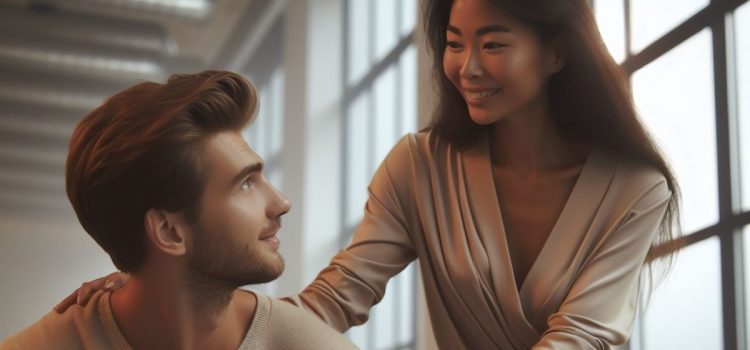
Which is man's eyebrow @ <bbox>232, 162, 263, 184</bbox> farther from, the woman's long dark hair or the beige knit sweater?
the woman's long dark hair

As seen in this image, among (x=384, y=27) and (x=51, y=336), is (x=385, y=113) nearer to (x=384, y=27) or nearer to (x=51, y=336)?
(x=384, y=27)

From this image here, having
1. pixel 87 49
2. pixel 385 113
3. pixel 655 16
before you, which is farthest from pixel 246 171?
pixel 87 49

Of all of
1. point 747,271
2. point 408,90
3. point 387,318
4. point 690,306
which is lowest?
point 387,318

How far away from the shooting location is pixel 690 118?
3.67 metres

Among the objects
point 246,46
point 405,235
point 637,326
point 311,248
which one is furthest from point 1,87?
point 405,235

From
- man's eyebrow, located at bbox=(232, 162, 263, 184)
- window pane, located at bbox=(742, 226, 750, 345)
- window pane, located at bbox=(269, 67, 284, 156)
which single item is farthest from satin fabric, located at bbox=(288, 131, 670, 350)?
window pane, located at bbox=(269, 67, 284, 156)

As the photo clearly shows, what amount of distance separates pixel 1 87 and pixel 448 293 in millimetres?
8281

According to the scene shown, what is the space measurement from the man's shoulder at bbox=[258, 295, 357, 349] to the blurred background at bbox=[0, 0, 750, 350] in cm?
101

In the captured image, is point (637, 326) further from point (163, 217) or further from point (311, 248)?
point (311, 248)

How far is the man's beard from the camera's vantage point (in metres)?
2.06

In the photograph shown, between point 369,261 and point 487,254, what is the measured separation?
10.3 inches

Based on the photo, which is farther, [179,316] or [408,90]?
[408,90]

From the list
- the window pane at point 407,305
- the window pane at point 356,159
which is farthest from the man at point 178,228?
the window pane at point 356,159

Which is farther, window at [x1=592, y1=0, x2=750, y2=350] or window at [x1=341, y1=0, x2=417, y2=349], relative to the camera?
window at [x1=341, y1=0, x2=417, y2=349]
